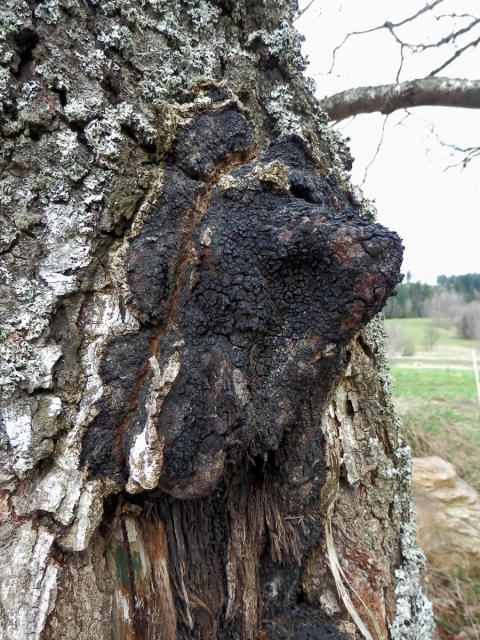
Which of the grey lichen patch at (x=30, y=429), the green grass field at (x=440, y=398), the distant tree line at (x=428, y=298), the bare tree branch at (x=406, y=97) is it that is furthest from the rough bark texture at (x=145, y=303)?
the distant tree line at (x=428, y=298)

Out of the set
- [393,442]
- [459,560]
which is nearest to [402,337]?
[459,560]

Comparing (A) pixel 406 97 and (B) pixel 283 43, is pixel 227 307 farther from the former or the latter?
(A) pixel 406 97

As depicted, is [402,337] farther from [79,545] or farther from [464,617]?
[79,545]

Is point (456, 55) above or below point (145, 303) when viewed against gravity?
above

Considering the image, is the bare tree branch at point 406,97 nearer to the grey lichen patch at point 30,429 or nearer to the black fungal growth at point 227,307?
the black fungal growth at point 227,307

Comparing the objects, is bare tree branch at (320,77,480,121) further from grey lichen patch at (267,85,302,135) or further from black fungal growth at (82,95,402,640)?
black fungal growth at (82,95,402,640)

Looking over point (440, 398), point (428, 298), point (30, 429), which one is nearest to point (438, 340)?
point (428, 298)
